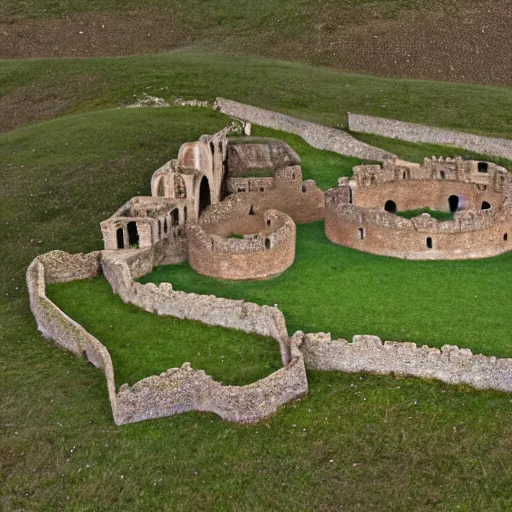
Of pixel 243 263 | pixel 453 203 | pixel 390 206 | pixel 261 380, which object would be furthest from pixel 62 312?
pixel 453 203

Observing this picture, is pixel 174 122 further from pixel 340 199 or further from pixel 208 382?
pixel 208 382

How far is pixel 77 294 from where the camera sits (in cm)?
3459

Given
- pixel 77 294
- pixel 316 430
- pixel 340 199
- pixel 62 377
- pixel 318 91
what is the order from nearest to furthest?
pixel 316 430 < pixel 62 377 < pixel 77 294 < pixel 340 199 < pixel 318 91

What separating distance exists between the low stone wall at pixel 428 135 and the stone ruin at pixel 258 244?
599 cm

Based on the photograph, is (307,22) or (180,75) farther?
(307,22)

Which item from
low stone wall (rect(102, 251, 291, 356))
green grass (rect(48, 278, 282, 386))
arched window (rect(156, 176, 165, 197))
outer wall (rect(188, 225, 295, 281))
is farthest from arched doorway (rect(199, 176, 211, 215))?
green grass (rect(48, 278, 282, 386))

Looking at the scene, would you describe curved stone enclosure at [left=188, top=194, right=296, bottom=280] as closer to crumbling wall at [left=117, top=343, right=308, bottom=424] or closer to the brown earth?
crumbling wall at [left=117, top=343, right=308, bottom=424]

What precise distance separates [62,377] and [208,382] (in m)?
5.88

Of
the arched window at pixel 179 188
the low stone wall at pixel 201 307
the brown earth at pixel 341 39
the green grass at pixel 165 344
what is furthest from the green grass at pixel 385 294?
the brown earth at pixel 341 39

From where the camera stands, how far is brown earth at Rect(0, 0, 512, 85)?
252 feet

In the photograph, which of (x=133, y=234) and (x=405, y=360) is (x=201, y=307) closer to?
(x=405, y=360)

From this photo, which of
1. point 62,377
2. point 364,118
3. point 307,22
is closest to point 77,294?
point 62,377

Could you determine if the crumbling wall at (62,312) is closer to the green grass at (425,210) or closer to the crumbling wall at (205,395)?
the crumbling wall at (205,395)

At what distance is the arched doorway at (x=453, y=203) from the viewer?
142 ft
